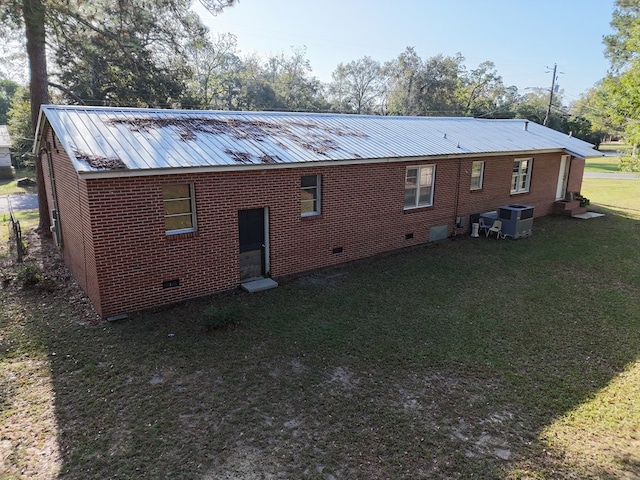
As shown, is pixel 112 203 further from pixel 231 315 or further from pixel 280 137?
pixel 280 137

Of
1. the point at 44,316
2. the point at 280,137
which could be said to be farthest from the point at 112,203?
the point at 280,137

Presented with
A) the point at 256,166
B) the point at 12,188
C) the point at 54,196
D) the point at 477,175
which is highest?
the point at 256,166

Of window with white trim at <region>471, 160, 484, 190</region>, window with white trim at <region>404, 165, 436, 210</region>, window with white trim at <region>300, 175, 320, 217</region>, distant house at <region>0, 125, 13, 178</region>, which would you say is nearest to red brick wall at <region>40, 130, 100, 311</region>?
window with white trim at <region>300, 175, 320, 217</region>

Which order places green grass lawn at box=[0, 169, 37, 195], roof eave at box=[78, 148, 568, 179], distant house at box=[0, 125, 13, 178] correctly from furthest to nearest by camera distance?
distant house at box=[0, 125, 13, 178] < green grass lawn at box=[0, 169, 37, 195] < roof eave at box=[78, 148, 568, 179]

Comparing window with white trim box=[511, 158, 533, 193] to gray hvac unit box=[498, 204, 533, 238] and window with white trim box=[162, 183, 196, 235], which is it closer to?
gray hvac unit box=[498, 204, 533, 238]

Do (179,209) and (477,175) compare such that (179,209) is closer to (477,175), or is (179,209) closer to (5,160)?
(477,175)

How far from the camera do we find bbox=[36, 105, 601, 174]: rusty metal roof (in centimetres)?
841

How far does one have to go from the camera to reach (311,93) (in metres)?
68.0

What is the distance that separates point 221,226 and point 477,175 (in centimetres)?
1050

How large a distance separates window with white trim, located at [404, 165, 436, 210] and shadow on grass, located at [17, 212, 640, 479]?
3.52 meters

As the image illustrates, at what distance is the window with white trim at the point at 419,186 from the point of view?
1340 cm

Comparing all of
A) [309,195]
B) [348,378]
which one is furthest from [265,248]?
[348,378]

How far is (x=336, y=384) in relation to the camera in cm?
629

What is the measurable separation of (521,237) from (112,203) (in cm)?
1347
